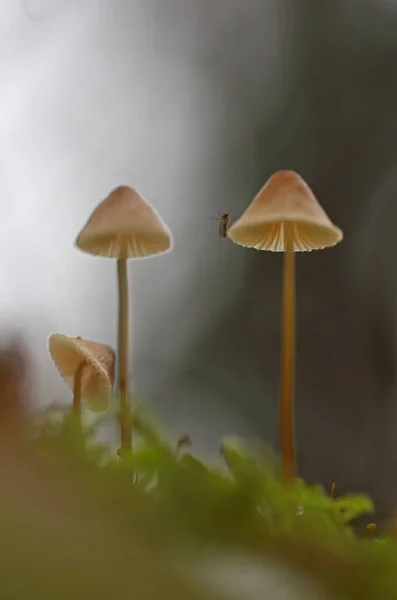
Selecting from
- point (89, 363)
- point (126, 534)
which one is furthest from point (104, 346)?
point (126, 534)

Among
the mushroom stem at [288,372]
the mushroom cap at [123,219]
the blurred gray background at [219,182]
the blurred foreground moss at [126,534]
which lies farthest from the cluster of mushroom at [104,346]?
the blurred gray background at [219,182]

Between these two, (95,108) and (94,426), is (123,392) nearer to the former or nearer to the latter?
(94,426)

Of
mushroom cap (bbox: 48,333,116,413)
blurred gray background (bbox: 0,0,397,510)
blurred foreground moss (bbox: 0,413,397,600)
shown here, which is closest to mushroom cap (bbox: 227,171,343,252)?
mushroom cap (bbox: 48,333,116,413)

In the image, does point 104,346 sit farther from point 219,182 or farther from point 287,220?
point 219,182

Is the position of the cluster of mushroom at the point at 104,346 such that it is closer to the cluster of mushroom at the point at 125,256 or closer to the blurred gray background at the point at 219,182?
the cluster of mushroom at the point at 125,256

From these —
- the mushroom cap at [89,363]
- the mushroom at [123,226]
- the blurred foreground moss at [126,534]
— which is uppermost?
the mushroom at [123,226]

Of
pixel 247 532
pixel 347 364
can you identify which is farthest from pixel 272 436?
pixel 247 532
